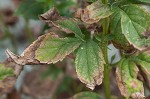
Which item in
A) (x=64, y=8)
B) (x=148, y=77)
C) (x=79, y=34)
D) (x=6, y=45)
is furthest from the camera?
(x=6, y=45)

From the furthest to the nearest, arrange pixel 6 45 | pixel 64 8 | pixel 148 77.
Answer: pixel 6 45 < pixel 64 8 < pixel 148 77

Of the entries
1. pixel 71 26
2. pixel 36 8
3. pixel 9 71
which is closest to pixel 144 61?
pixel 71 26

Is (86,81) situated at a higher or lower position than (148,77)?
higher

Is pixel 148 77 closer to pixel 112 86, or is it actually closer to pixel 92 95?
pixel 92 95

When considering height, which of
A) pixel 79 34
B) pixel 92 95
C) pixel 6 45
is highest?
pixel 79 34

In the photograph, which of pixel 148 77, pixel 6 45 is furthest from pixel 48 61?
pixel 6 45

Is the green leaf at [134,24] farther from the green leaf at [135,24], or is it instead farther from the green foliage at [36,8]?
the green foliage at [36,8]

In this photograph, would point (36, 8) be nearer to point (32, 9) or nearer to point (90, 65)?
point (32, 9)

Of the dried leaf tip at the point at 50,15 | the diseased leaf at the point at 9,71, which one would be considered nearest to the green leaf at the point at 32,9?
the diseased leaf at the point at 9,71
